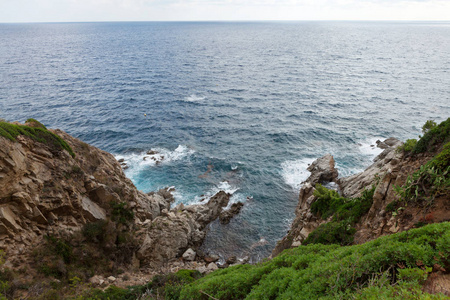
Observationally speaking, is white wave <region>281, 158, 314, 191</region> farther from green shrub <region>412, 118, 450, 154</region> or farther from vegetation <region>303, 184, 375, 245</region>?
green shrub <region>412, 118, 450, 154</region>

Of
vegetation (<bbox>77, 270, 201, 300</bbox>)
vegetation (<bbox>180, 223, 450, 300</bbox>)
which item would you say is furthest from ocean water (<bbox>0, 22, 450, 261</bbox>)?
vegetation (<bbox>180, 223, 450, 300</bbox>)

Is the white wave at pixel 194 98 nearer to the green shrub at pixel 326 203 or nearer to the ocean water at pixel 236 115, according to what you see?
the ocean water at pixel 236 115

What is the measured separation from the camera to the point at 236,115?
5797 cm

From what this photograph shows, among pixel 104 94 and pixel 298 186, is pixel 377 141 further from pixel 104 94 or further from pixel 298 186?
pixel 104 94

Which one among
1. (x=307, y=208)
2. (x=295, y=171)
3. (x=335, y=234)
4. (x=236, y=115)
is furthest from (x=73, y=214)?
(x=236, y=115)

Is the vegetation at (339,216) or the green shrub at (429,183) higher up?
the green shrub at (429,183)

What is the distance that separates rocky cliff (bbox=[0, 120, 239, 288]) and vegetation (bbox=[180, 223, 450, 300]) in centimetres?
1195

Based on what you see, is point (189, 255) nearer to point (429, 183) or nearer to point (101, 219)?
point (101, 219)

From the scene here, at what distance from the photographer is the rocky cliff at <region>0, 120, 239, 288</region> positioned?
17594 millimetres

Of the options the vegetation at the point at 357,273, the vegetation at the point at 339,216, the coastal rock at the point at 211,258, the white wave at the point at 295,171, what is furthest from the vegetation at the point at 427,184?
the white wave at the point at 295,171

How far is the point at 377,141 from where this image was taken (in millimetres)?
45000

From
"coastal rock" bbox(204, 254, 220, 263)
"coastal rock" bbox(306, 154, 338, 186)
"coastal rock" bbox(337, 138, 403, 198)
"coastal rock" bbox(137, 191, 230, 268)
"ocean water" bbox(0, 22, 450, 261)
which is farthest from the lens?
"ocean water" bbox(0, 22, 450, 261)

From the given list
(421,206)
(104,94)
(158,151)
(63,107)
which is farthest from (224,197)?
(104,94)

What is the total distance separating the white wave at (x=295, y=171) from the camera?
37.4m
